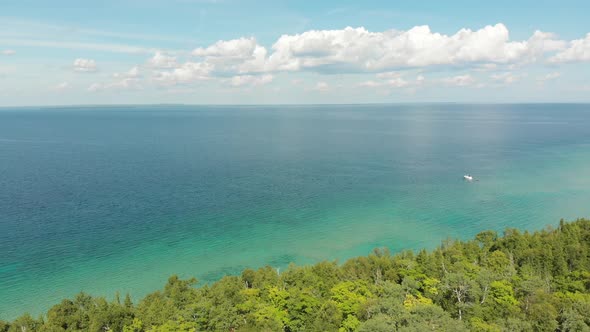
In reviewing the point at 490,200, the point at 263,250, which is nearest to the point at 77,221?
the point at 263,250

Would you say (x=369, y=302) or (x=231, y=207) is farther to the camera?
(x=231, y=207)

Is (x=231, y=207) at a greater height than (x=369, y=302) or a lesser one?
lesser

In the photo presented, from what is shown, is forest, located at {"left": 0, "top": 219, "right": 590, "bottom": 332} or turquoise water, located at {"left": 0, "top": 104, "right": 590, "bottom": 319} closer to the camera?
forest, located at {"left": 0, "top": 219, "right": 590, "bottom": 332}

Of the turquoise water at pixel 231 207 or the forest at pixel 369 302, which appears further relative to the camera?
the turquoise water at pixel 231 207
